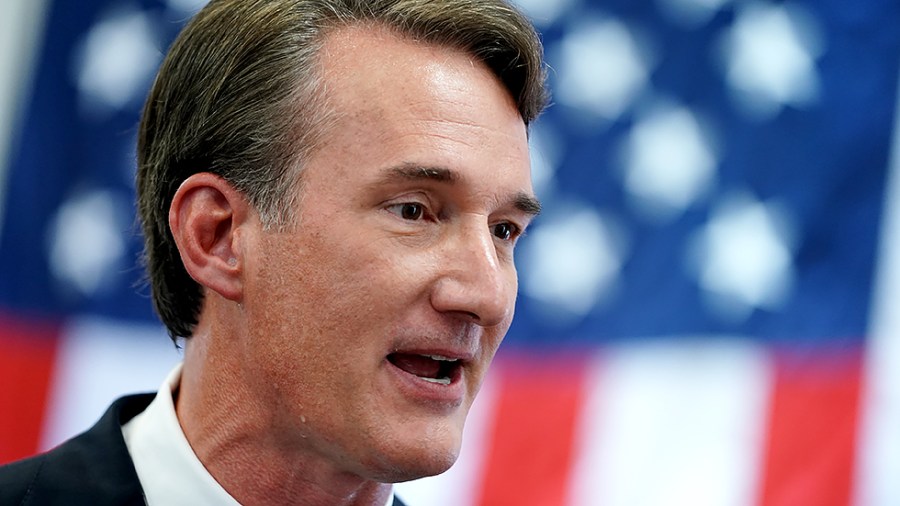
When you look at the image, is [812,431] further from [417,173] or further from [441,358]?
[417,173]

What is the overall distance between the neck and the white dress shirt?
3 cm

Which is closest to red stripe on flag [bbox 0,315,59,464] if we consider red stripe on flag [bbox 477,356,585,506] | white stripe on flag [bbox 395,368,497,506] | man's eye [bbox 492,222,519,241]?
white stripe on flag [bbox 395,368,497,506]

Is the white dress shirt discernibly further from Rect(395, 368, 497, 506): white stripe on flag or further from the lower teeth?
→ Rect(395, 368, 497, 506): white stripe on flag

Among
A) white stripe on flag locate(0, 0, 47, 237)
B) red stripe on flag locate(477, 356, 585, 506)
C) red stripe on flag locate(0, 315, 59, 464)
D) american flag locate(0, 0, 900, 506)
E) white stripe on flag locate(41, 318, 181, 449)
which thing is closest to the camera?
american flag locate(0, 0, 900, 506)

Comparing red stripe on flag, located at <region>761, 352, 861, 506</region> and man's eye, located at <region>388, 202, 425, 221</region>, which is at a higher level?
red stripe on flag, located at <region>761, 352, 861, 506</region>

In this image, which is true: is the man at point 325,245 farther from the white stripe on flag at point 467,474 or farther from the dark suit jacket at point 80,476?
the white stripe on flag at point 467,474

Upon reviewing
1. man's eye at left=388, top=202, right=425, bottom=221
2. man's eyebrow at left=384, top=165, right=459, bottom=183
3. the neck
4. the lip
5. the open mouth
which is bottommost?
the neck

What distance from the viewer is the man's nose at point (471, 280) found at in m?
1.74

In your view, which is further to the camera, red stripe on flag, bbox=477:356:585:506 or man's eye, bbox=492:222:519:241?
red stripe on flag, bbox=477:356:585:506

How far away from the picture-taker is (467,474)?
385cm

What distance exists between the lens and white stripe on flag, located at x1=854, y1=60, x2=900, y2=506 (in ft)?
10.6

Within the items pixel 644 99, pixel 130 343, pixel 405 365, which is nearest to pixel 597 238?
pixel 644 99

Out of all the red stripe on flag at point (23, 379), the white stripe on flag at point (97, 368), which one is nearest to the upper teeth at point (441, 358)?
the white stripe on flag at point (97, 368)

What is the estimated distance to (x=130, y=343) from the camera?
4422mm
